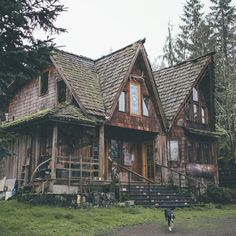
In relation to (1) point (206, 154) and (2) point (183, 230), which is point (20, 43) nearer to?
(2) point (183, 230)

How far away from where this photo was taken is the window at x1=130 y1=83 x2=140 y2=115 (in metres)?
22.3

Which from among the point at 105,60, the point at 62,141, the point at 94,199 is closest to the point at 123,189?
the point at 94,199

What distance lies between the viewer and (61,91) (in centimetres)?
2209

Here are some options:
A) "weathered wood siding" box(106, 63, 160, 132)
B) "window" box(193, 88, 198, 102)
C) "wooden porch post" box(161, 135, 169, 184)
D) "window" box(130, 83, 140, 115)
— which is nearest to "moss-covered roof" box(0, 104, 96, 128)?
A: "weathered wood siding" box(106, 63, 160, 132)

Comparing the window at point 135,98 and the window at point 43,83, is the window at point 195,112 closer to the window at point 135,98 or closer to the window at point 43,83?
the window at point 135,98

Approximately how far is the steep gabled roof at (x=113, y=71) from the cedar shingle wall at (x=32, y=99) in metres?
3.01

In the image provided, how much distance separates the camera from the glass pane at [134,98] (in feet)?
73.3

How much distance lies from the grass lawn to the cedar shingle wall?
806 cm

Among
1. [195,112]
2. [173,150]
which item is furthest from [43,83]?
[195,112]

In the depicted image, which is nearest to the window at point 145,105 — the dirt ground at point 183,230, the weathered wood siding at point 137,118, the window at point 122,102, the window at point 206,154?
the weathered wood siding at point 137,118

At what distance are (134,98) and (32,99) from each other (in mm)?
6640

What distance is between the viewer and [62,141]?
19.8 m

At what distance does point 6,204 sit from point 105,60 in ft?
39.8

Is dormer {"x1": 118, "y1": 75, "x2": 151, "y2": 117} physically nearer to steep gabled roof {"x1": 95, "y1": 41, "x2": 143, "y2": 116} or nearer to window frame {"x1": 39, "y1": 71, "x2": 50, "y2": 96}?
steep gabled roof {"x1": 95, "y1": 41, "x2": 143, "y2": 116}
